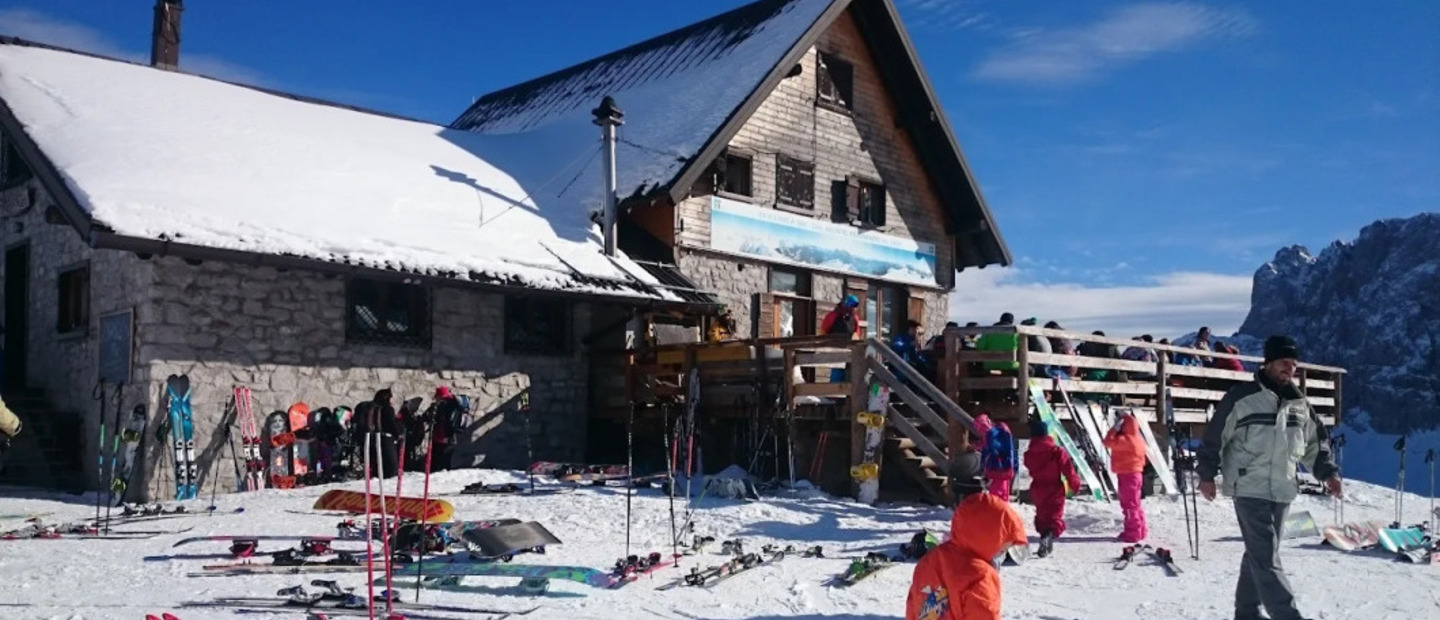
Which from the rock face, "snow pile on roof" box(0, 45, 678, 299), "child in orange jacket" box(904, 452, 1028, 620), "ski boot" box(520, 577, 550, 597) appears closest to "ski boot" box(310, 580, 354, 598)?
"ski boot" box(520, 577, 550, 597)

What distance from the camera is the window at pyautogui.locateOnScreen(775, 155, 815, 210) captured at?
20.2 metres

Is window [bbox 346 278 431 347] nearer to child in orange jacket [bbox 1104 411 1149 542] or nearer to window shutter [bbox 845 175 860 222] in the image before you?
window shutter [bbox 845 175 860 222]

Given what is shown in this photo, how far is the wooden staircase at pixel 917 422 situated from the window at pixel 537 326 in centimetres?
565

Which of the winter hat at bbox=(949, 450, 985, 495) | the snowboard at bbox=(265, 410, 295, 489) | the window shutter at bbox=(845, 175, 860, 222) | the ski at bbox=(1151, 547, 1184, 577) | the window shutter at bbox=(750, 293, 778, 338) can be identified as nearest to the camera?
the winter hat at bbox=(949, 450, 985, 495)

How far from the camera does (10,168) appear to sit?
16.9 m

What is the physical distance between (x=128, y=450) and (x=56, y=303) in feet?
12.4

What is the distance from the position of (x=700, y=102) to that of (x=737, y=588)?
13573 millimetres

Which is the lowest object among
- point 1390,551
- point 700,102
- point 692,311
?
point 1390,551

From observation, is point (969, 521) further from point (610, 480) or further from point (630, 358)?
point (630, 358)

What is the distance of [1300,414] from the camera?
21.0 ft

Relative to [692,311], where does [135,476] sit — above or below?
below

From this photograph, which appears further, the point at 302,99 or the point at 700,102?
the point at 302,99

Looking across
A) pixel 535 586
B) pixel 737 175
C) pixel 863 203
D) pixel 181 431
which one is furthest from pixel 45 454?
pixel 863 203

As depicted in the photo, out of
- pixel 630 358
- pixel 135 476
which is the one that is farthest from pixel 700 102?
pixel 135 476
